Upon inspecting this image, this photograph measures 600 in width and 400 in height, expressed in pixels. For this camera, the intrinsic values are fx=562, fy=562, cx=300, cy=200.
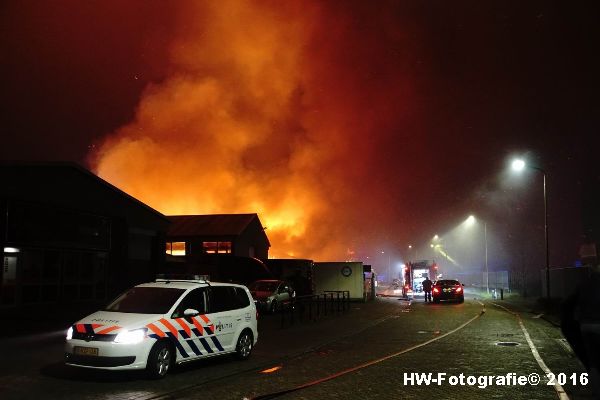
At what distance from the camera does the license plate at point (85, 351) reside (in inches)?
367

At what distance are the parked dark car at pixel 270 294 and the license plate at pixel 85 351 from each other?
15.4 meters

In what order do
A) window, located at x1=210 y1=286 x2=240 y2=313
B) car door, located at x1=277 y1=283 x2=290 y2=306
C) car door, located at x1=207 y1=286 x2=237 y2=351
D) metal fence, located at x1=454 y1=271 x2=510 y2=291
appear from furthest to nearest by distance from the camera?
metal fence, located at x1=454 y1=271 x2=510 y2=291 < car door, located at x1=277 y1=283 x2=290 y2=306 < window, located at x1=210 y1=286 x2=240 y2=313 < car door, located at x1=207 y1=286 x2=237 y2=351

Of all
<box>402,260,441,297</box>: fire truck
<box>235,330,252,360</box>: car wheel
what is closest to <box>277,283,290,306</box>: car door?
<box>235,330,252,360</box>: car wheel

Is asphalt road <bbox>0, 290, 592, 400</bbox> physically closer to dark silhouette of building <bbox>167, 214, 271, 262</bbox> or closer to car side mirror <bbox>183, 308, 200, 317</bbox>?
car side mirror <bbox>183, 308, 200, 317</bbox>

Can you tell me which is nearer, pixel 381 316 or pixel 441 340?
pixel 441 340

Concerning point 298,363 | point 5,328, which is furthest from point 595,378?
point 5,328

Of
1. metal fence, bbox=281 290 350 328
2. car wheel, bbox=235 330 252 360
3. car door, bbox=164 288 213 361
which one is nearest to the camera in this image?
car door, bbox=164 288 213 361

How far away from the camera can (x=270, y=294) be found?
84.7 feet

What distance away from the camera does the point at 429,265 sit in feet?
160

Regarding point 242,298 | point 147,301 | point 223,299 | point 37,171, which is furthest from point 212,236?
point 147,301

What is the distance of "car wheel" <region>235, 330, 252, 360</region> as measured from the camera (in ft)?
38.7

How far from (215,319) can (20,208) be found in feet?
33.5

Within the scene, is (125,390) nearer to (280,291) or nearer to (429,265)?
(280,291)

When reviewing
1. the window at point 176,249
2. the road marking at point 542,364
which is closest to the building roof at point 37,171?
the road marking at point 542,364
